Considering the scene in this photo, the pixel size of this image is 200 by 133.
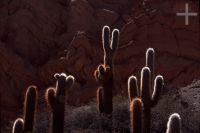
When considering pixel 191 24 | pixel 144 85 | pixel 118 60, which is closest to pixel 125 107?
pixel 144 85

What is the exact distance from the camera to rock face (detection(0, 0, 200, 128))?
2406 cm

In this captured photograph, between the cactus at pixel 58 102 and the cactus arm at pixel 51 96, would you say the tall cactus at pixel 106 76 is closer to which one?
the cactus at pixel 58 102

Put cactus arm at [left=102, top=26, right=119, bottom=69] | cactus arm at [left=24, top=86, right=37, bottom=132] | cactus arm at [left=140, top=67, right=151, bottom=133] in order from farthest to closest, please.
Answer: cactus arm at [left=102, top=26, right=119, bottom=69]
cactus arm at [left=24, top=86, right=37, bottom=132]
cactus arm at [left=140, top=67, right=151, bottom=133]

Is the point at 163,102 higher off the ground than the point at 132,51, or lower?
lower

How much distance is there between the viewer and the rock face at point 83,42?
24.1 meters

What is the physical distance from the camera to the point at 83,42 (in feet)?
81.1

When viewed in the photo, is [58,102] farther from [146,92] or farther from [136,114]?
[136,114]

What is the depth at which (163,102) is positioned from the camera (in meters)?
16.8

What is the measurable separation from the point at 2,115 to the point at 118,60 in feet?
17.4

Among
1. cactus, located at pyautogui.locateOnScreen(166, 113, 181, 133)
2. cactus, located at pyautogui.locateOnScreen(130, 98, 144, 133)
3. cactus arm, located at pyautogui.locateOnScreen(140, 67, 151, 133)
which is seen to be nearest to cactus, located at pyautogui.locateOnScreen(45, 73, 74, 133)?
cactus arm, located at pyautogui.locateOnScreen(140, 67, 151, 133)

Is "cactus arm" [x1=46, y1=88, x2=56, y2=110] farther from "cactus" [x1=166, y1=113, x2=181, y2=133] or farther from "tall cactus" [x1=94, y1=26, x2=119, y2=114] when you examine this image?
"cactus" [x1=166, y1=113, x2=181, y2=133]

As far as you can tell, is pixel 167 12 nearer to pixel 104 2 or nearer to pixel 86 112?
pixel 104 2

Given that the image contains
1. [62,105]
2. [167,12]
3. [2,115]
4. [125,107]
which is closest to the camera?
[62,105]

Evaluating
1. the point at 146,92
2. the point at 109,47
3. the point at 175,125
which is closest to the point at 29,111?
the point at 146,92
